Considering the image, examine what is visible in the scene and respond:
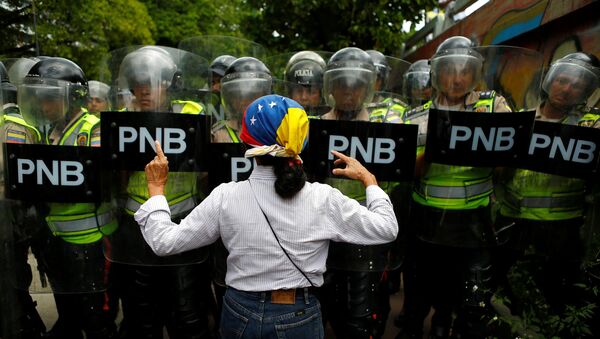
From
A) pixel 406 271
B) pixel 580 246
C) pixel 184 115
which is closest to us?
pixel 184 115

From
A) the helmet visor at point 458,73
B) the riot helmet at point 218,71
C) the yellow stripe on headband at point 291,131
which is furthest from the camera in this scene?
the riot helmet at point 218,71

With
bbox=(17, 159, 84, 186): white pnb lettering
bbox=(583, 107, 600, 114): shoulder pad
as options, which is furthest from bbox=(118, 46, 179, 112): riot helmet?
bbox=(583, 107, 600, 114): shoulder pad

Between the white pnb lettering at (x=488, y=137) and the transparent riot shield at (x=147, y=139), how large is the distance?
53.7 inches

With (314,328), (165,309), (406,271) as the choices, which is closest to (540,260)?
(406,271)

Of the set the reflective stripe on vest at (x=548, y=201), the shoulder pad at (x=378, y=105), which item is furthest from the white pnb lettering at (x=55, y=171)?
the reflective stripe on vest at (x=548, y=201)

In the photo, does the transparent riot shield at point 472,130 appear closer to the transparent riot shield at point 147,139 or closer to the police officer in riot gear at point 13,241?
the transparent riot shield at point 147,139

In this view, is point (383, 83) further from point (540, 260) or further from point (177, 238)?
point (177, 238)

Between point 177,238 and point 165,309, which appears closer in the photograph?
point 177,238

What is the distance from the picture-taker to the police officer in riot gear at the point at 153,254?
252 centimetres

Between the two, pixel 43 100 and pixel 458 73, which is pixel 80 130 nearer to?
pixel 43 100

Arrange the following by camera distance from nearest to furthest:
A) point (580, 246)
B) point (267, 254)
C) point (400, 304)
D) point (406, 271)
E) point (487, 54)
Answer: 1. point (267, 254)
2. point (487, 54)
3. point (580, 246)
4. point (406, 271)
5. point (400, 304)

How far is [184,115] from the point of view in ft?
7.97

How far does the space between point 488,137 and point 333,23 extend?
28.1ft

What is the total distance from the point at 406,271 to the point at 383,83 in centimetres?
185
